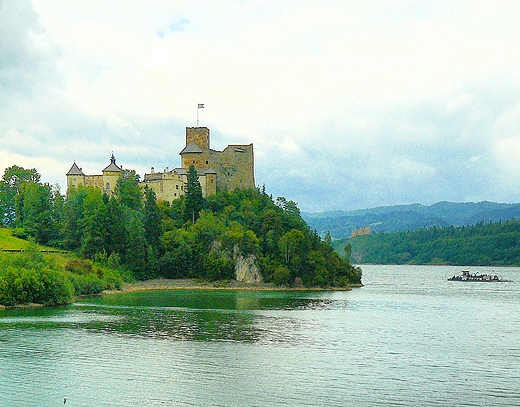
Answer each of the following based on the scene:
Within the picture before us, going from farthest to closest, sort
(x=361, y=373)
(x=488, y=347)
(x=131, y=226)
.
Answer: (x=131, y=226)
(x=488, y=347)
(x=361, y=373)

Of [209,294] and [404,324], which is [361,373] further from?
[209,294]

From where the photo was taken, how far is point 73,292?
67438 millimetres

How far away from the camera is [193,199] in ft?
319

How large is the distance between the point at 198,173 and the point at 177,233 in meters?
11.7

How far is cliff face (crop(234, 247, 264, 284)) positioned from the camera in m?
92.6

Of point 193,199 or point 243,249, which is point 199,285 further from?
point 193,199

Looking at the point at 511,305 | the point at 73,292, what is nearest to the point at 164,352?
the point at 73,292

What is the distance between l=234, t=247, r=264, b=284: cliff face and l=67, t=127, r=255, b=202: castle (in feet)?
45.9

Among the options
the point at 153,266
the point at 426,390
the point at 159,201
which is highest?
the point at 159,201

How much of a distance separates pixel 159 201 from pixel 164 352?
65370 mm

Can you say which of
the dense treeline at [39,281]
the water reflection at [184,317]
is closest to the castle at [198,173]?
the dense treeline at [39,281]

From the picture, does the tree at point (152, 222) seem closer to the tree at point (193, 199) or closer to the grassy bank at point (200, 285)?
the grassy bank at point (200, 285)

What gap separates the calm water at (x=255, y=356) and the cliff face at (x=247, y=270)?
2775 centimetres

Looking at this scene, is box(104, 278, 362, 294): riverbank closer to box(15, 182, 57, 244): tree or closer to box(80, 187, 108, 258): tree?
box(80, 187, 108, 258): tree
